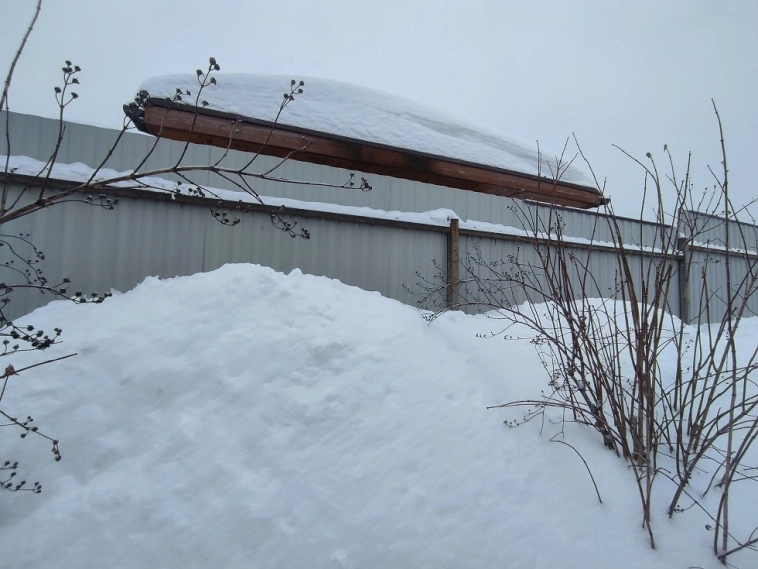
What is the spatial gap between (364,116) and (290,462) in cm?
399

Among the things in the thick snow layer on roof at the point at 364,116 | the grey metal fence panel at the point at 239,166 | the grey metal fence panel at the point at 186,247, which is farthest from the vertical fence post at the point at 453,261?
the thick snow layer on roof at the point at 364,116

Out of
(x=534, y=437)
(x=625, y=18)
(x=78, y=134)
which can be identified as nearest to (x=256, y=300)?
(x=534, y=437)

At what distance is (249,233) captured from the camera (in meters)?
3.53

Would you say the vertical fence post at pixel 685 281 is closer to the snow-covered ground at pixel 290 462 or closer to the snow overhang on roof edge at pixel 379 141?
the snow-covered ground at pixel 290 462

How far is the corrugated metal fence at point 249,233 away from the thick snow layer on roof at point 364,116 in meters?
0.60

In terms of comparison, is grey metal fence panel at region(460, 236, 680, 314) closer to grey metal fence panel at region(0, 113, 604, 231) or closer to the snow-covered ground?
grey metal fence panel at region(0, 113, 604, 231)

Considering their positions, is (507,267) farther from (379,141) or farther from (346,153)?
(346,153)

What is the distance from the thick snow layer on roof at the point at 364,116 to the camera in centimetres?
387

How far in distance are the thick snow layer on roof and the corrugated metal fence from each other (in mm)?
598

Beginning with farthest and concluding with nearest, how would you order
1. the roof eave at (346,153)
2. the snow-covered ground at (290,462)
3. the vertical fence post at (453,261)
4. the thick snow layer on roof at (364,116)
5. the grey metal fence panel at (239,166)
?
the vertical fence post at (453,261)
the thick snow layer on roof at (364,116)
the roof eave at (346,153)
the grey metal fence panel at (239,166)
the snow-covered ground at (290,462)

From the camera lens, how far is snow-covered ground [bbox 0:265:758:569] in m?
1.35

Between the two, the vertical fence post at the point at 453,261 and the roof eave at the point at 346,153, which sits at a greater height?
the roof eave at the point at 346,153

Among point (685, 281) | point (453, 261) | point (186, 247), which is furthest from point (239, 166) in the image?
point (685, 281)

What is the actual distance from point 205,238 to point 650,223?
20.9 feet
